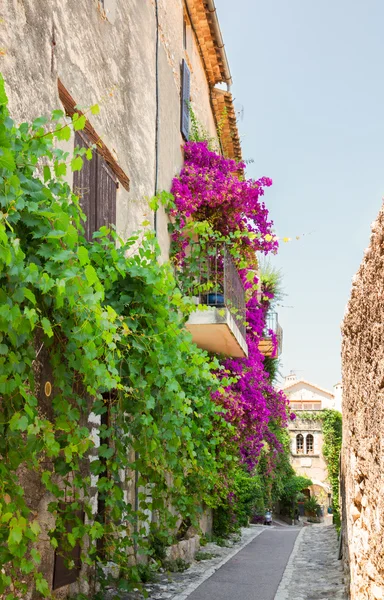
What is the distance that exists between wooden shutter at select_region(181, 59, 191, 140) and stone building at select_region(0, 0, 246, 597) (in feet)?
0.07

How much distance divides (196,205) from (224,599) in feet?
22.2

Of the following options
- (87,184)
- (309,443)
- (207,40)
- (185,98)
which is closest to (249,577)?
(87,184)

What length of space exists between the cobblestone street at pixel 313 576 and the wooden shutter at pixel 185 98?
8.01 m

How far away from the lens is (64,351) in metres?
5.12

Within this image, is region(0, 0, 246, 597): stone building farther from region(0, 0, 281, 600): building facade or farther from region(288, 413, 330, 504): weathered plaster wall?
region(288, 413, 330, 504): weathered plaster wall

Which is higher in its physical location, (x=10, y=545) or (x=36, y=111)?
(x=36, y=111)

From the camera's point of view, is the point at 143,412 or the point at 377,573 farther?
the point at 143,412

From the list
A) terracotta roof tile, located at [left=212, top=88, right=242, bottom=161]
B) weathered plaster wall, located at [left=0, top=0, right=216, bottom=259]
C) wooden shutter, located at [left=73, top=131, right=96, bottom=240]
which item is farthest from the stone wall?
terracotta roof tile, located at [left=212, top=88, right=242, bottom=161]

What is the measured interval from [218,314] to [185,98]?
444cm

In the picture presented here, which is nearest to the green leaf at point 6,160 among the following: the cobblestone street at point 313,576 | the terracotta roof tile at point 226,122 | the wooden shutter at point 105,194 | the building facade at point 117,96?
the building facade at point 117,96

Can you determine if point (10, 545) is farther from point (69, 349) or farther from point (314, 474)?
point (314, 474)

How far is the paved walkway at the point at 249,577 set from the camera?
8.43 m

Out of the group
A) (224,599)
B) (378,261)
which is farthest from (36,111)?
(224,599)

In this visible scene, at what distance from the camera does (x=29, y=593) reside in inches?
208
